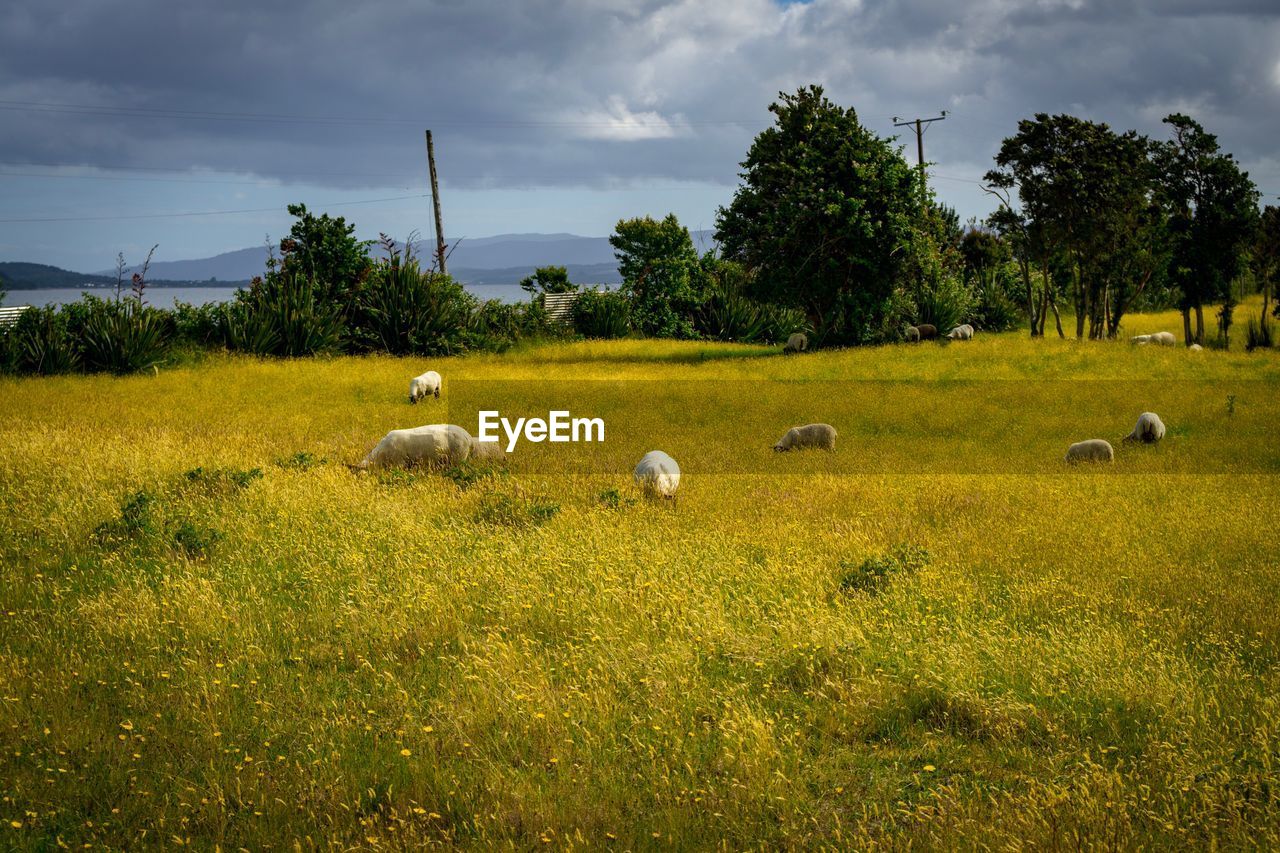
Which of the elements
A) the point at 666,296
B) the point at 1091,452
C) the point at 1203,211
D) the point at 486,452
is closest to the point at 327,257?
the point at 666,296

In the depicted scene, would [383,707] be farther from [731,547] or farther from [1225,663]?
[1225,663]

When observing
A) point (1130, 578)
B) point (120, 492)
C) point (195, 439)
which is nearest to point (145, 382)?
point (195, 439)

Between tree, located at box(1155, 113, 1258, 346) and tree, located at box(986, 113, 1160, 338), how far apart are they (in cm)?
147

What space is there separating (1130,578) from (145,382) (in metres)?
20.6

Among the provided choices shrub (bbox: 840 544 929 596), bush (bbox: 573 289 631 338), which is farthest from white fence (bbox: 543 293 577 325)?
shrub (bbox: 840 544 929 596)

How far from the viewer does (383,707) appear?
590 centimetres

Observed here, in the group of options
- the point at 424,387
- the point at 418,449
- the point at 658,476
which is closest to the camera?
the point at 658,476

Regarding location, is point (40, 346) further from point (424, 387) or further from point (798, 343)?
point (798, 343)

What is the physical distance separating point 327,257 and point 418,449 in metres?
17.1

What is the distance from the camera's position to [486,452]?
1376cm

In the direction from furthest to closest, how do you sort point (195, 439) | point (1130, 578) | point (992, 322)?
point (992, 322)
point (195, 439)
point (1130, 578)

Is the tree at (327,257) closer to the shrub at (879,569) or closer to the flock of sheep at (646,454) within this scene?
the flock of sheep at (646,454)

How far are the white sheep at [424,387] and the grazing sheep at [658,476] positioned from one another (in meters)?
9.62

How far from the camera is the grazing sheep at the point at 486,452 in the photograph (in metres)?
13.7
